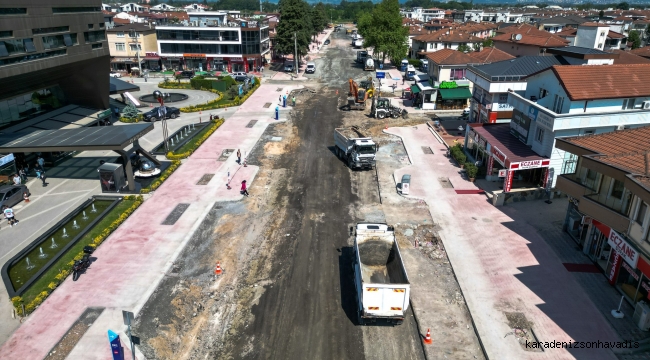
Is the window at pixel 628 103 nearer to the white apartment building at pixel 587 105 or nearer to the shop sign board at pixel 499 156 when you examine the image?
the white apartment building at pixel 587 105

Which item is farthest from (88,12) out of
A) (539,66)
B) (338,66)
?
(338,66)

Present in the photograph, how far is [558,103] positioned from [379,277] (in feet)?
73.4

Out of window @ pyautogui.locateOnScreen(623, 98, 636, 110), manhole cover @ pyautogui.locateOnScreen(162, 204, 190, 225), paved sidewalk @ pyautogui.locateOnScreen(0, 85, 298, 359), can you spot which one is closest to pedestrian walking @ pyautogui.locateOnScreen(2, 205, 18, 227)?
paved sidewalk @ pyautogui.locateOnScreen(0, 85, 298, 359)

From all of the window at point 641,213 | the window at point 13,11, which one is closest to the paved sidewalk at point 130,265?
the window at point 13,11

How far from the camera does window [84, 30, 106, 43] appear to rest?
4666 centimetres

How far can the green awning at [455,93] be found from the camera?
63.5 meters

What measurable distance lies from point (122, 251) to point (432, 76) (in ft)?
179

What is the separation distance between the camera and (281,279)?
2566 centimetres

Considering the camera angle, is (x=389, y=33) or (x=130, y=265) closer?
(x=130, y=265)

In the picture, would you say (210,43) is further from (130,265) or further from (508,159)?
(130,265)

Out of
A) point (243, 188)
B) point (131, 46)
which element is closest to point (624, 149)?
point (243, 188)

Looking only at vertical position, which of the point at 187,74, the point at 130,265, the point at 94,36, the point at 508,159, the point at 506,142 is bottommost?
the point at 130,265

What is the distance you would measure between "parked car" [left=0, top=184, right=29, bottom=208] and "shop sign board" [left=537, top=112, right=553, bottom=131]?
136ft

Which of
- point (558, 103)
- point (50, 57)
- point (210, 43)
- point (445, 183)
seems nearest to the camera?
point (558, 103)
